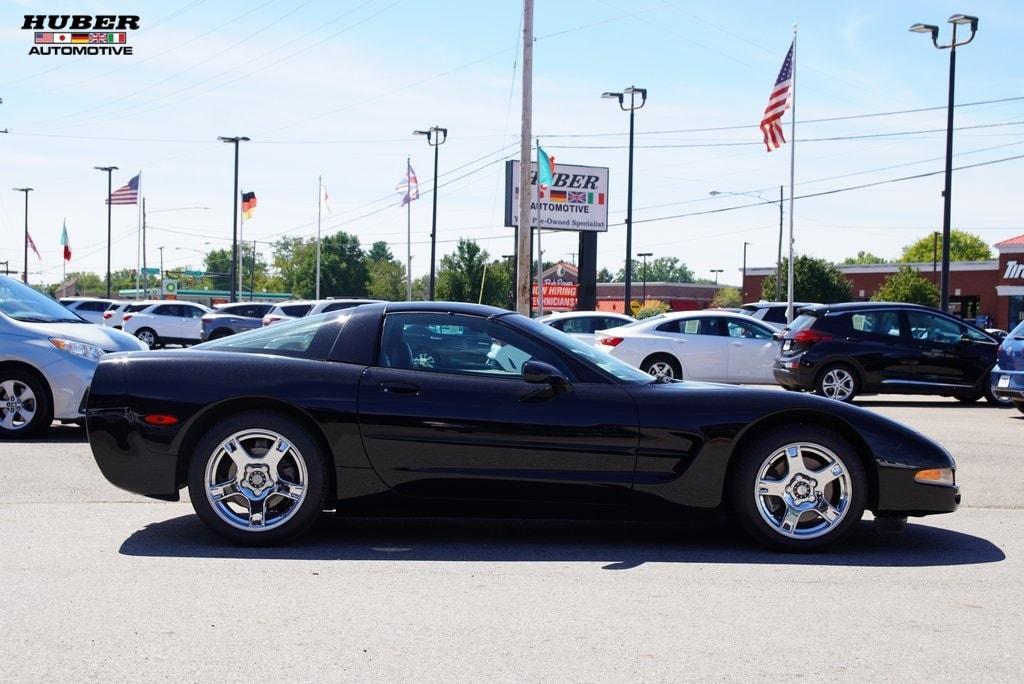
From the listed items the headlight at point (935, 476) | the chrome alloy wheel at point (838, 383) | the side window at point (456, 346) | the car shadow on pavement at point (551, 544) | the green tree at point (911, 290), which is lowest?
the car shadow on pavement at point (551, 544)

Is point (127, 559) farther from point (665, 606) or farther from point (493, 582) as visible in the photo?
point (665, 606)

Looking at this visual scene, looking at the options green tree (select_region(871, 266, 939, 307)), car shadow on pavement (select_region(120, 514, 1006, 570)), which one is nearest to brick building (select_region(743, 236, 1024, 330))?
green tree (select_region(871, 266, 939, 307))

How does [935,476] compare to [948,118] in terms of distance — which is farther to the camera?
[948,118]

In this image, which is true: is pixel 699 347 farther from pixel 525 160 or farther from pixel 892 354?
pixel 525 160

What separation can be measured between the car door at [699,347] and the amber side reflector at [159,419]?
1357 centimetres

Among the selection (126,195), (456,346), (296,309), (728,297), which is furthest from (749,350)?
(728,297)

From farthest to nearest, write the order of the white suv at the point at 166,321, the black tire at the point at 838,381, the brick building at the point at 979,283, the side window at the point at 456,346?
the brick building at the point at 979,283 < the white suv at the point at 166,321 < the black tire at the point at 838,381 < the side window at the point at 456,346

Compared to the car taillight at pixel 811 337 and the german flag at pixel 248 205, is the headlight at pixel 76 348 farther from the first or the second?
the german flag at pixel 248 205

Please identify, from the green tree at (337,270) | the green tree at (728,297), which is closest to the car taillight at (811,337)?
the green tree at (728,297)

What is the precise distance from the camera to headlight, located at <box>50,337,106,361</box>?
9883 mm

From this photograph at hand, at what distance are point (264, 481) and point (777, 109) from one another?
25.6 m

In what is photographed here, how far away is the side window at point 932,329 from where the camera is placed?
53.9 feet

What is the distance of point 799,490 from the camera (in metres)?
5.67

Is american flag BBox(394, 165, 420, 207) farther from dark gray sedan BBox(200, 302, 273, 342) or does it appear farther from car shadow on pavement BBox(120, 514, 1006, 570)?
car shadow on pavement BBox(120, 514, 1006, 570)
